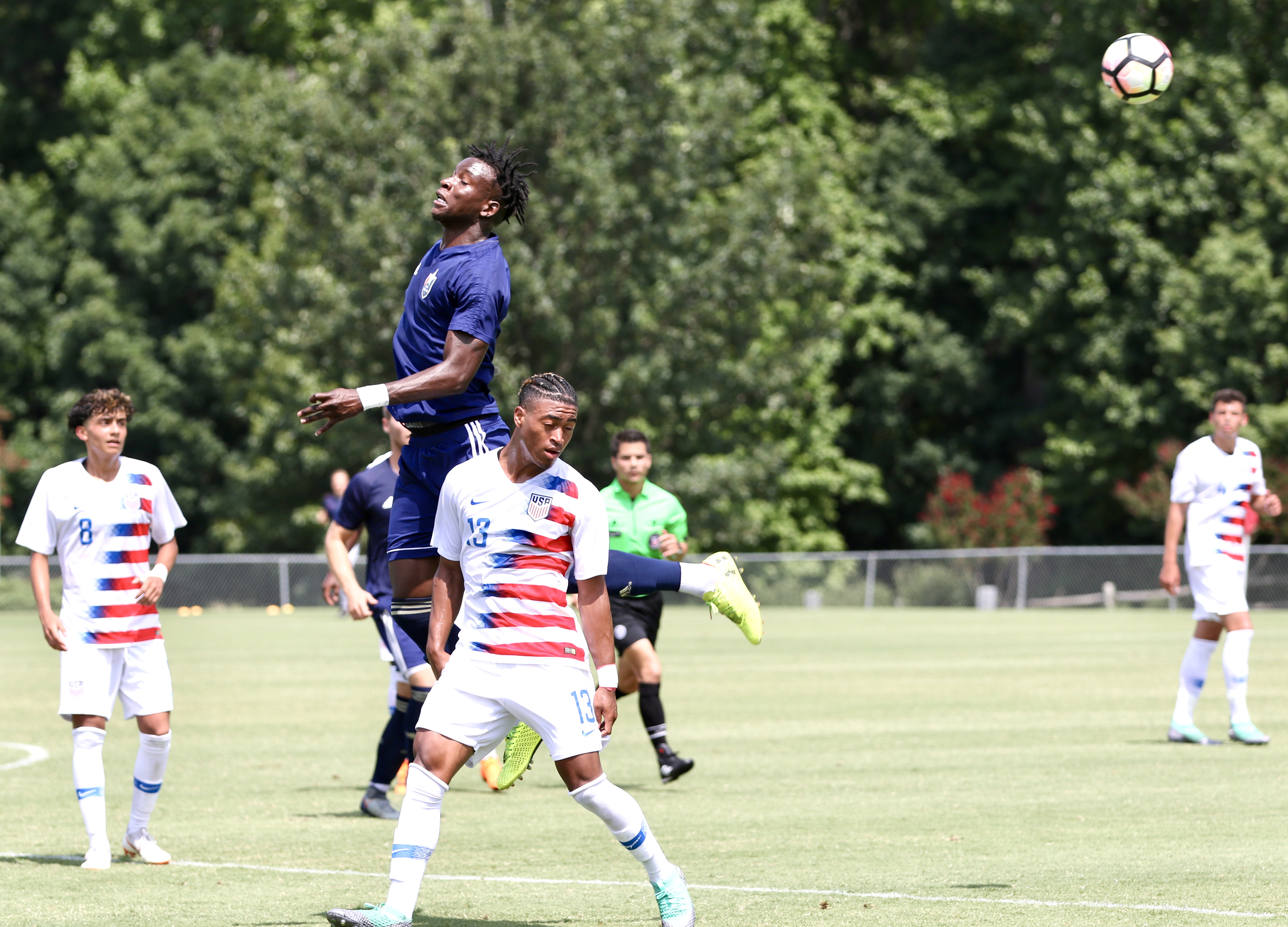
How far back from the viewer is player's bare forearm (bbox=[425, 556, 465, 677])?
6457 millimetres

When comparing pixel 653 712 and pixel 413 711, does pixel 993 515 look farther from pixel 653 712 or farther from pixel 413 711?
pixel 413 711

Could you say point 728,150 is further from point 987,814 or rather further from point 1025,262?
point 987,814

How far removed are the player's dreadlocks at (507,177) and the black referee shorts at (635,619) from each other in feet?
14.1

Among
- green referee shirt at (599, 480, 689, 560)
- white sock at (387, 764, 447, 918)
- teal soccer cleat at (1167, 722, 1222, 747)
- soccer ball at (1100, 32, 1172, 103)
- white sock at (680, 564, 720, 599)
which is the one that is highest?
soccer ball at (1100, 32, 1172, 103)

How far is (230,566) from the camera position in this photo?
36.2 metres

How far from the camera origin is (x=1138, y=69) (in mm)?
10664

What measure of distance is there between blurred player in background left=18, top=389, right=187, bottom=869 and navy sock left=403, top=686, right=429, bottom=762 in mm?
Answer: 1238

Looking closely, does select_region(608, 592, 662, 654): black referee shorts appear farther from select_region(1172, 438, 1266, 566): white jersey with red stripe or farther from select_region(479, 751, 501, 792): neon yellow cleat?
select_region(1172, 438, 1266, 566): white jersey with red stripe

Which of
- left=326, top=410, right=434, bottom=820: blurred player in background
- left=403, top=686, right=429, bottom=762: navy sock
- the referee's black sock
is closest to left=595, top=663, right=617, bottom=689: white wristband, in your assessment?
left=403, top=686, right=429, bottom=762: navy sock

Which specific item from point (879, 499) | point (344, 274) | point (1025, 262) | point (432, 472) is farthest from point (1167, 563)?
point (1025, 262)

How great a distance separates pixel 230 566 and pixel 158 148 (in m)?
15.8

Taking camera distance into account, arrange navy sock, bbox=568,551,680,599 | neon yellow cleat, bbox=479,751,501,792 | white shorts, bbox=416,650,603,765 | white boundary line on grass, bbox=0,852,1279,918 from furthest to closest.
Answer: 1. neon yellow cleat, bbox=479,751,501,792
2. navy sock, bbox=568,551,680,599
3. white boundary line on grass, bbox=0,852,1279,918
4. white shorts, bbox=416,650,603,765

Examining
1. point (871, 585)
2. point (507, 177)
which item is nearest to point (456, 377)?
point (507, 177)

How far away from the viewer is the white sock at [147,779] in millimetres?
8438
